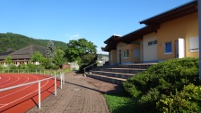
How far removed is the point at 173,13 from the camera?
1792 centimetres

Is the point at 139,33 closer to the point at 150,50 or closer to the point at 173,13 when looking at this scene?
the point at 150,50

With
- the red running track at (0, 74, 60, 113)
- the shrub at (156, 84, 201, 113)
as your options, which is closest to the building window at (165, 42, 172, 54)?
the red running track at (0, 74, 60, 113)

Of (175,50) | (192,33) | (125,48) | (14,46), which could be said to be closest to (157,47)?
(175,50)

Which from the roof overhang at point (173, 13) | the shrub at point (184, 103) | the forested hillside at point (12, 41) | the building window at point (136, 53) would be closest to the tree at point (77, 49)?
the forested hillside at point (12, 41)

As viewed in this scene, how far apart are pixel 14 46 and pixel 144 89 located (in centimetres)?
12293

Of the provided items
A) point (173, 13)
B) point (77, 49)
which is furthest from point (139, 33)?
point (77, 49)

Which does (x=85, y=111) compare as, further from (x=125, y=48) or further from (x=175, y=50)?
(x=125, y=48)

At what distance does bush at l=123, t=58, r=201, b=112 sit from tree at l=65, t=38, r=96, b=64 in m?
64.6

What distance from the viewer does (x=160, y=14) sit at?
61.7 ft

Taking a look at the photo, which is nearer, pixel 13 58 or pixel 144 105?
pixel 144 105

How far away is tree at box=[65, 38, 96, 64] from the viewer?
75188mm

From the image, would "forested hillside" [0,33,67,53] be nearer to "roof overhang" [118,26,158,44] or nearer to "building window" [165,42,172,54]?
"roof overhang" [118,26,158,44]

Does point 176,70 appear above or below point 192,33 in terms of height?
below

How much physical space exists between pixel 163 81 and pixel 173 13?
37.1ft
